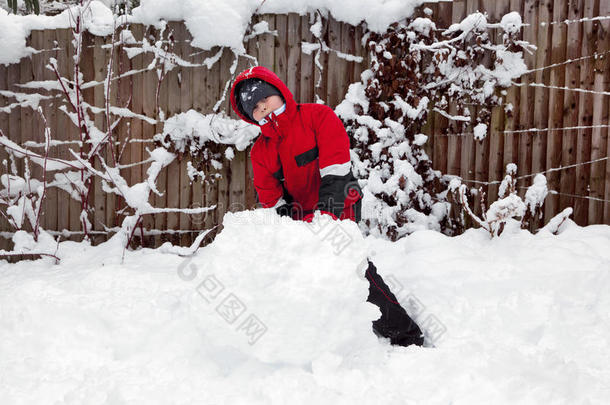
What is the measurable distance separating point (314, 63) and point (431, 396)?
2.83m

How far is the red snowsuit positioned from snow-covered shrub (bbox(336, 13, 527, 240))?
1361 millimetres

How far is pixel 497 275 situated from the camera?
2.13m

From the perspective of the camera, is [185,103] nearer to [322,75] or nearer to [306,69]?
[306,69]

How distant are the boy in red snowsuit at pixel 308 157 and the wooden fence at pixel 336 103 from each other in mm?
1505

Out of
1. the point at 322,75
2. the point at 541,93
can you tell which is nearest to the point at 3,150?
the point at 322,75

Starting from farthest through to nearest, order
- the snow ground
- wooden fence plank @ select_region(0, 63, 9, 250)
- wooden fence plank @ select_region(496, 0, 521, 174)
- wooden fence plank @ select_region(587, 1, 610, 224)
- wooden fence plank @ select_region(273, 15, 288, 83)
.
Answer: wooden fence plank @ select_region(0, 63, 9, 250) → wooden fence plank @ select_region(273, 15, 288, 83) → wooden fence plank @ select_region(496, 0, 521, 174) → wooden fence plank @ select_region(587, 1, 610, 224) → the snow ground

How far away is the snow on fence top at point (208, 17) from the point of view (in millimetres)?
3059

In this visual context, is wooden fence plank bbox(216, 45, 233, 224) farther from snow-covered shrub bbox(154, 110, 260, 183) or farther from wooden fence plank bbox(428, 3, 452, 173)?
wooden fence plank bbox(428, 3, 452, 173)

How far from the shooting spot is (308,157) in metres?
1.79

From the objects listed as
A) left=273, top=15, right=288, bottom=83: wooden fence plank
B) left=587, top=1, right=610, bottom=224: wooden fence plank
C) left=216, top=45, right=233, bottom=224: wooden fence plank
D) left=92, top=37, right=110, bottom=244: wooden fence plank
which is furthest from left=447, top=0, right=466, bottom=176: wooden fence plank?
left=92, top=37, right=110, bottom=244: wooden fence plank

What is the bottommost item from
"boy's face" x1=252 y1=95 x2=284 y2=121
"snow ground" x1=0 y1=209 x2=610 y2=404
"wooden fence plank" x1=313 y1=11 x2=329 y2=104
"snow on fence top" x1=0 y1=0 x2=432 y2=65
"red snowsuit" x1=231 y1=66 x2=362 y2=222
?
"snow ground" x1=0 y1=209 x2=610 y2=404

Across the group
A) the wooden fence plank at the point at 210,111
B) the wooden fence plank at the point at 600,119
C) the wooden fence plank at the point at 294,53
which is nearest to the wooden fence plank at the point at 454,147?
the wooden fence plank at the point at 600,119

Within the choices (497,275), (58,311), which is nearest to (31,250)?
(58,311)

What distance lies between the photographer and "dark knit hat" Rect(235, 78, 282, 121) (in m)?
1.71
